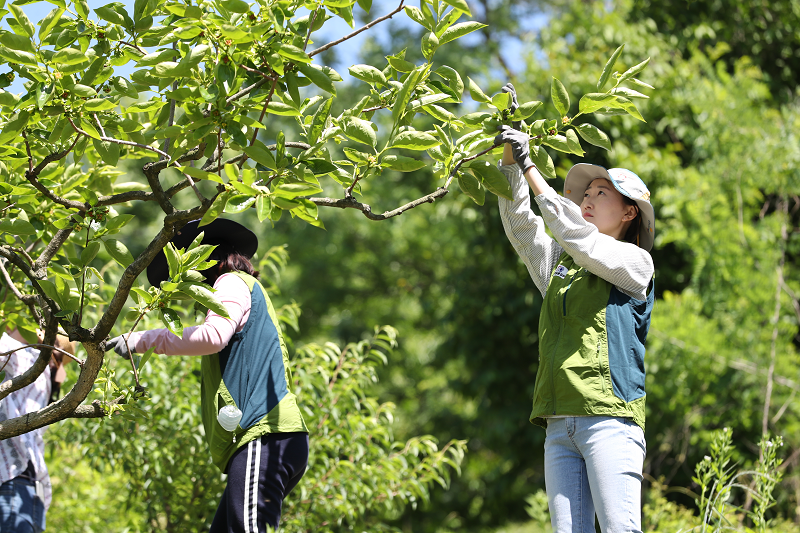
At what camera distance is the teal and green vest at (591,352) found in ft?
6.68

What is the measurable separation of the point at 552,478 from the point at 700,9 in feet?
21.2

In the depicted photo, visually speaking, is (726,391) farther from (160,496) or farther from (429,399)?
(429,399)

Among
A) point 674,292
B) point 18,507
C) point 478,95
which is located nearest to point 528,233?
point 478,95

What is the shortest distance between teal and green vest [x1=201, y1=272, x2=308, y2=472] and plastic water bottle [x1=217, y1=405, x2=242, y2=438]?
34 millimetres

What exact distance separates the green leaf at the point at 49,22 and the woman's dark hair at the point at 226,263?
85 cm

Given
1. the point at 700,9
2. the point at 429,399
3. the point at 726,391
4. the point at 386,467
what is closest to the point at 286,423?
the point at 386,467

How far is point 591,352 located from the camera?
2.06 metres

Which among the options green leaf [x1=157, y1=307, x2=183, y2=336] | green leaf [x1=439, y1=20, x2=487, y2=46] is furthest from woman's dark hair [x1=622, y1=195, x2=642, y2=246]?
green leaf [x1=157, y1=307, x2=183, y2=336]

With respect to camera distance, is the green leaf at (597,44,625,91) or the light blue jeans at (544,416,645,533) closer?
the green leaf at (597,44,625,91)

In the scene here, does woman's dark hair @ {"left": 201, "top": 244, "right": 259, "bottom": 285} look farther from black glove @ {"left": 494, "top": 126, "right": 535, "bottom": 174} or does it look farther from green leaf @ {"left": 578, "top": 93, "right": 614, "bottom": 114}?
green leaf @ {"left": 578, "top": 93, "right": 614, "bottom": 114}

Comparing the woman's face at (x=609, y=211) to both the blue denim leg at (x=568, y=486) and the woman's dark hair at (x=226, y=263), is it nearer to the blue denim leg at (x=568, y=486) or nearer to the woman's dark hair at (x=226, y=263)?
the blue denim leg at (x=568, y=486)

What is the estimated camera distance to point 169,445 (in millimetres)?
3508

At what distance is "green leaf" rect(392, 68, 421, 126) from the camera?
174 centimetres

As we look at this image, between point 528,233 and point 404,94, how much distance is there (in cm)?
82
